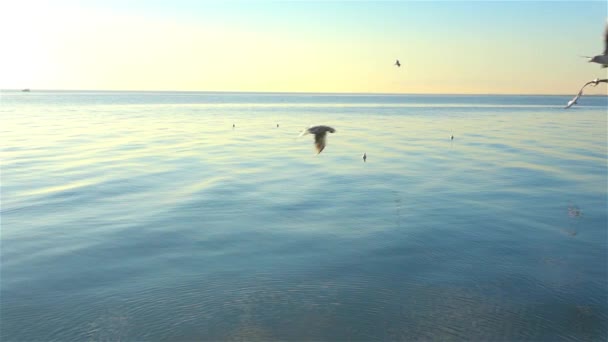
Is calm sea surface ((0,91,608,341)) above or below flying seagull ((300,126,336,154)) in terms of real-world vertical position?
below

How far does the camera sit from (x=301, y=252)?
17766mm

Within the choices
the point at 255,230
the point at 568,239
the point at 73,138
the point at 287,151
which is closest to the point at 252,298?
the point at 255,230

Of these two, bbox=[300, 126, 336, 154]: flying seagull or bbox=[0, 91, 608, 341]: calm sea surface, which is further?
bbox=[300, 126, 336, 154]: flying seagull

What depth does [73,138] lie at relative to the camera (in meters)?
52.9

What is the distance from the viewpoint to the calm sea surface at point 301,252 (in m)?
13.0

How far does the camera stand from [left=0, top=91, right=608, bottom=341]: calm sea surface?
13.0m

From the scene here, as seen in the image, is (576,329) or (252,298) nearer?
(576,329)

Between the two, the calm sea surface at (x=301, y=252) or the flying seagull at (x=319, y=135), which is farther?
the flying seagull at (x=319, y=135)

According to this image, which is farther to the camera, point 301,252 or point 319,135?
point 301,252

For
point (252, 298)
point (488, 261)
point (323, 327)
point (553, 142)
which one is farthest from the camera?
point (553, 142)

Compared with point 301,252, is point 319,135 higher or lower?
higher

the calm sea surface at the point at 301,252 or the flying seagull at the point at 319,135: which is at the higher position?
the flying seagull at the point at 319,135

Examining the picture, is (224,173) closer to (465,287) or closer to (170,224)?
Answer: (170,224)

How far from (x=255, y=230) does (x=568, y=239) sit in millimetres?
13402
